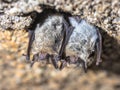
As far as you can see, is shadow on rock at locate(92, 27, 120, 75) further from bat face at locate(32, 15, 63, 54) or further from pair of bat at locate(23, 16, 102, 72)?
bat face at locate(32, 15, 63, 54)

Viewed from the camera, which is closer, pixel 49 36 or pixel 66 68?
pixel 49 36

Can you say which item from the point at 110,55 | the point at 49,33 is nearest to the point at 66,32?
the point at 49,33

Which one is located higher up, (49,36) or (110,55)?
(49,36)

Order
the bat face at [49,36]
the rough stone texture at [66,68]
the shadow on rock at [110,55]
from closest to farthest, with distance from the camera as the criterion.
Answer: the rough stone texture at [66,68] < the bat face at [49,36] < the shadow on rock at [110,55]

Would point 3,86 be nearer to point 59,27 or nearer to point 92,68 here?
point 92,68

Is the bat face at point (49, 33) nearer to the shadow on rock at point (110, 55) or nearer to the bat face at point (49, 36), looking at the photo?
the bat face at point (49, 36)

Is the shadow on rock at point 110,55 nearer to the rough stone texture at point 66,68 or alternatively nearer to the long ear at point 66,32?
the rough stone texture at point 66,68

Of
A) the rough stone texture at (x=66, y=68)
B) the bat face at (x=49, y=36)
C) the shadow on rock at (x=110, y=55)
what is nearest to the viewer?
the rough stone texture at (x=66, y=68)

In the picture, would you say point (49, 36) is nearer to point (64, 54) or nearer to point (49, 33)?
point (49, 33)

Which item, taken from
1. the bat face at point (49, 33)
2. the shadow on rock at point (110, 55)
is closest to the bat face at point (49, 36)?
the bat face at point (49, 33)

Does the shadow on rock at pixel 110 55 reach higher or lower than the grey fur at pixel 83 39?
lower

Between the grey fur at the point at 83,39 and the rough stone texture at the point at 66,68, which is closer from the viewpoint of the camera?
the rough stone texture at the point at 66,68
